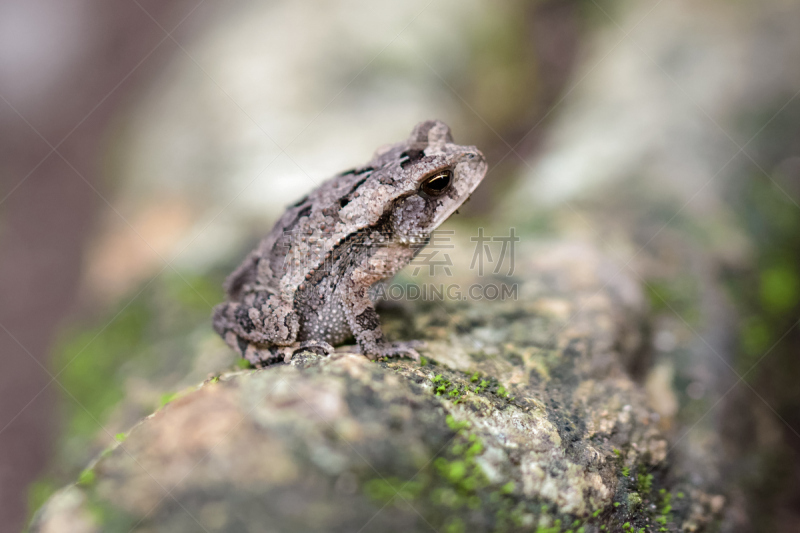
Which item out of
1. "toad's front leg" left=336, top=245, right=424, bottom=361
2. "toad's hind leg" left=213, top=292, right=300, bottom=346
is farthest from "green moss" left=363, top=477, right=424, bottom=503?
"toad's hind leg" left=213, top=292, right=300, bottom=346

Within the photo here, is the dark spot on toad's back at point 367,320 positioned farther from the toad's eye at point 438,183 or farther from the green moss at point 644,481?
the green moss at point 644,481

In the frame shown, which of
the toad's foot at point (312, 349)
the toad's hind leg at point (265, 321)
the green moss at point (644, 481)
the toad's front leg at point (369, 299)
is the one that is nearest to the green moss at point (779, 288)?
the green moss at point (644, 481)

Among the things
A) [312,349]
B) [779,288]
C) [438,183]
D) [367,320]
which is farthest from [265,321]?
[779,288]

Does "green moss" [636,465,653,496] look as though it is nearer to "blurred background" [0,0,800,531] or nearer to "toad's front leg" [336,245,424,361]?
"blurred background" [0,0,800,531]

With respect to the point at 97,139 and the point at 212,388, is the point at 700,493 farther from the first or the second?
the point at 97,139

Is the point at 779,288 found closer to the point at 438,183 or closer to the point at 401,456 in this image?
the point at 438,183

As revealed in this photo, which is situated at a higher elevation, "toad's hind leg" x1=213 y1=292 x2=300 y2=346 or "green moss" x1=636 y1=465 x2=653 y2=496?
"green moss" x1=636 y1=465 x2=653 y2=496
